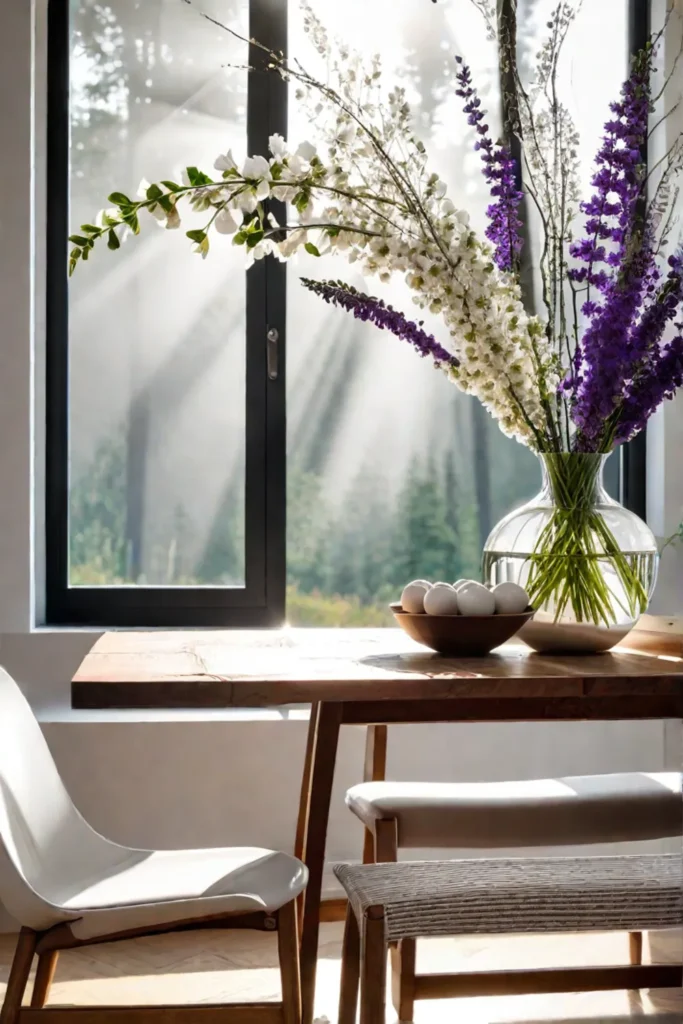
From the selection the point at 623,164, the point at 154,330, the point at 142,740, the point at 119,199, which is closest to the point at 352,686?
the point at 119,199

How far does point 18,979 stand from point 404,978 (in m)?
0.65

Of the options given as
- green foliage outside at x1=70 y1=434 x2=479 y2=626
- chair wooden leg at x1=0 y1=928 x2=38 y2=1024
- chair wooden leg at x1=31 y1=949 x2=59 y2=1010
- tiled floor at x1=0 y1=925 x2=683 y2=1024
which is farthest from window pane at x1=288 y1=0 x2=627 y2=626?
chair wooden leg at x1=0 y1=928 x2=38 y2=1024

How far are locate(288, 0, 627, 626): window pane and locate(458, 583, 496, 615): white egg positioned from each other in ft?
4.47

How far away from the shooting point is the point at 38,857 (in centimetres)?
169

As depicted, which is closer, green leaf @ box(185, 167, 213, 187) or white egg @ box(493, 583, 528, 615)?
green leaf @ box(185, 167, 213, 187)

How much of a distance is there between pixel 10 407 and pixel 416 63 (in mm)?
1521

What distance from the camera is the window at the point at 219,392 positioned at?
3.12 m

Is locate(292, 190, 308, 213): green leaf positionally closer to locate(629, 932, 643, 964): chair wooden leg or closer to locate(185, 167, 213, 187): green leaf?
locate(185, 167, 213, 187): green leaf

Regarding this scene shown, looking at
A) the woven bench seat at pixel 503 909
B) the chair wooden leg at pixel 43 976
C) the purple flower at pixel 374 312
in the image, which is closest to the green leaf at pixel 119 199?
the purple flower at pixel 374 312

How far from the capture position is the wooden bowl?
1858mm

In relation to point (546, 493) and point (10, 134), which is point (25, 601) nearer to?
point (10, 134)

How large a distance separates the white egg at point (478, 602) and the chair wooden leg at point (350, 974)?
52cm

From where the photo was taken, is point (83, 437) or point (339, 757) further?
point (83, 437)

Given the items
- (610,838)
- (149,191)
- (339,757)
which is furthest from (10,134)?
(610,838)
